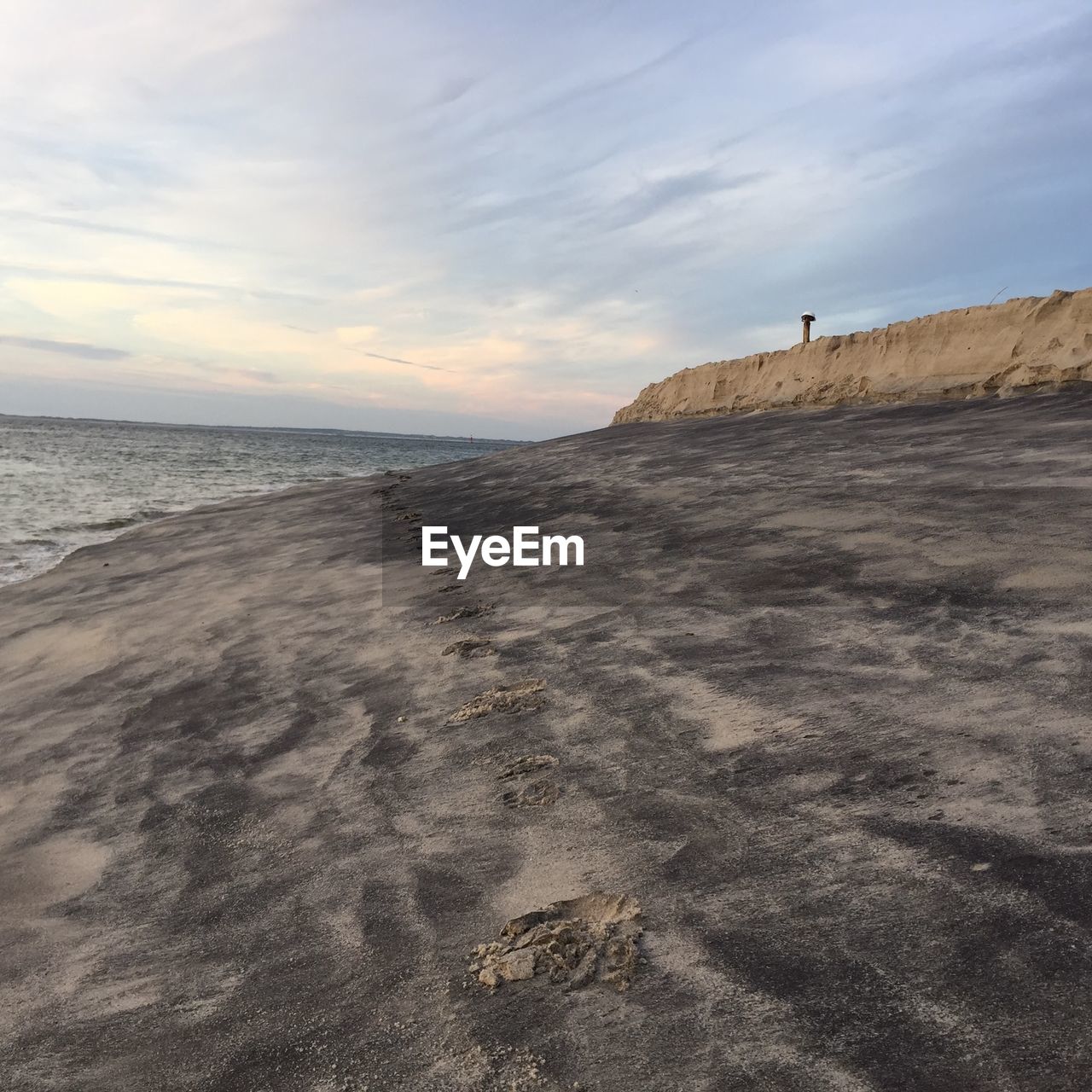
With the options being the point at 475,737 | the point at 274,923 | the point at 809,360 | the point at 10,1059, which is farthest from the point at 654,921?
the point at 809,360

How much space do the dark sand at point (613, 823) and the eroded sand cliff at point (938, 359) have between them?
6074mm

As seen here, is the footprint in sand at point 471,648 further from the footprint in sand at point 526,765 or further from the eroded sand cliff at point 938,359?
the eroded sand cliff at point 938,359

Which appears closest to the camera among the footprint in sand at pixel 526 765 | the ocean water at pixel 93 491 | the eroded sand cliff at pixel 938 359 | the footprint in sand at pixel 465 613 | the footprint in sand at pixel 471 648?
the footprint in sand at pixel 526 765

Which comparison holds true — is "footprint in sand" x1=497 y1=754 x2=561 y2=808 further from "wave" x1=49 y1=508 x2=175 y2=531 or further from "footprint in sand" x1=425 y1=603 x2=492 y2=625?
"wave" x1=49 y1=508 x2=175 y2=531

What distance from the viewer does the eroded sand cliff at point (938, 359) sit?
37.4ft

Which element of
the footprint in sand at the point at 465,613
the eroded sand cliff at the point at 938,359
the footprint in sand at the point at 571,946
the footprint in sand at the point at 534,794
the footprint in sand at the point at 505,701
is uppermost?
the eroded sand cliff at the point at 938,359

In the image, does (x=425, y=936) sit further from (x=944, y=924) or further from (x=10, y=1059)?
(x=944, y=924)

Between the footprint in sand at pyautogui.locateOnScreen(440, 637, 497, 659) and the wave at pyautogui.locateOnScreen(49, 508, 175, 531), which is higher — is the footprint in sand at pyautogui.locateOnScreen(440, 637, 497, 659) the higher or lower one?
the higher one

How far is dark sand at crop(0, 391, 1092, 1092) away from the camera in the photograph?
1934 millimetres

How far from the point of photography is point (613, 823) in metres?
2.83

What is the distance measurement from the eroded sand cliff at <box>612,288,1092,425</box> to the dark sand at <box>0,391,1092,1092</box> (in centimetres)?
607

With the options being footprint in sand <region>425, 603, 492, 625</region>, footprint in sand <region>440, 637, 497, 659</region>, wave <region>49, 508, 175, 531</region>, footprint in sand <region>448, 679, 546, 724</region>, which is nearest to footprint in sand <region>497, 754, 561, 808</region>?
footprint in sand <region>448, 679, 546, 724</region>

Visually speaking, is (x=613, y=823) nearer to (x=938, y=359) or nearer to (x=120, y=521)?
(x=938, y=359)

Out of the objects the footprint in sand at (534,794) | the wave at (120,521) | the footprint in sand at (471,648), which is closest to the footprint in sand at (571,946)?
the footprint in sand at (534,794)
